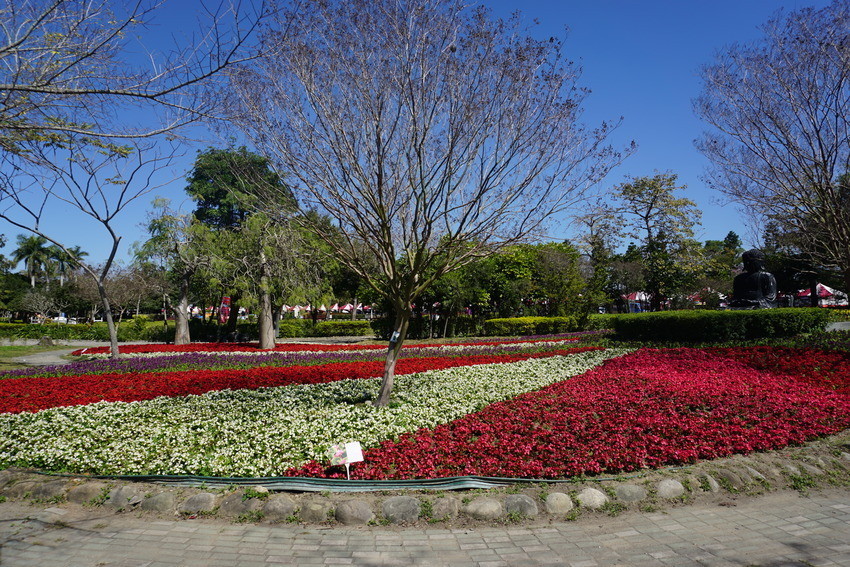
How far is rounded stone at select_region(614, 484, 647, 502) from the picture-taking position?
4.24 m

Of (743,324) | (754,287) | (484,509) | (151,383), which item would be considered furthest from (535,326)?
(484,509)

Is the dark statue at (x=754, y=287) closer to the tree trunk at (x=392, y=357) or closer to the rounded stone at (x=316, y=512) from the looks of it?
the tree trunk at (x=392, y=357)

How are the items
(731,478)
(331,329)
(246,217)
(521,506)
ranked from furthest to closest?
(331,329)
(246,217)
(731,478)
(521,506)

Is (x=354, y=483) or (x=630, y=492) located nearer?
(x=630, y=492)

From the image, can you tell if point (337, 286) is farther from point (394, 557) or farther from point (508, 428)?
point (394, 557)

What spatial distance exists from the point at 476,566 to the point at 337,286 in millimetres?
29839

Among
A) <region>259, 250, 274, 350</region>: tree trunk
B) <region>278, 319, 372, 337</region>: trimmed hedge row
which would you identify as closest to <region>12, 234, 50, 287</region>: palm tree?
<region>278, 319, 372, 337</region>: trimmed hedge row

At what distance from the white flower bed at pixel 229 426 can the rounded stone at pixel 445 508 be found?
152 cm

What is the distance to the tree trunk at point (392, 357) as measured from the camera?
7.07 meters

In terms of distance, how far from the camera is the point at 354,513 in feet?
12.9

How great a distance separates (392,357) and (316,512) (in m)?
3.30

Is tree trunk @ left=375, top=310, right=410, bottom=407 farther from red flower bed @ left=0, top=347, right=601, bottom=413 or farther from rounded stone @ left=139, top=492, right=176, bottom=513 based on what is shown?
rounded stone @ left=139, top=492, right=176, bottom=513

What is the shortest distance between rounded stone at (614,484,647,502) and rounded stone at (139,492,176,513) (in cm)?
361

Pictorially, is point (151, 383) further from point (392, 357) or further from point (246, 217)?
point (246, 217)
